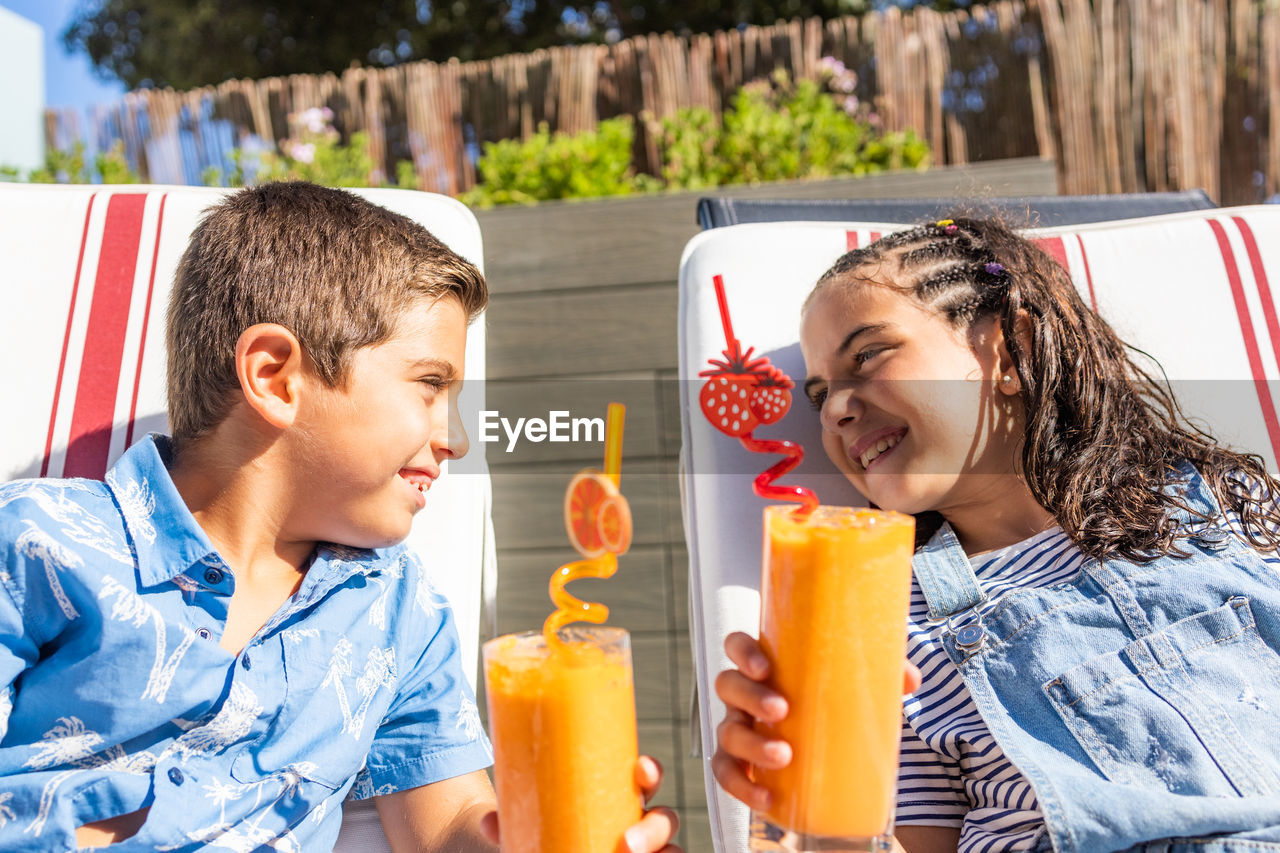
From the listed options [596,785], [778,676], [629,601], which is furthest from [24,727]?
[629,601]

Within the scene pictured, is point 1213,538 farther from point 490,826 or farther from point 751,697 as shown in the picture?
point 490,826

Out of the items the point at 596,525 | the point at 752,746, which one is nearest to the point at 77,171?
the point at 596,525

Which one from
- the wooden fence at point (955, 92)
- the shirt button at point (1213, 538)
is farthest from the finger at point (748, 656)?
the wooden fence at point (955, 92)

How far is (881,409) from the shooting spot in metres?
1.51

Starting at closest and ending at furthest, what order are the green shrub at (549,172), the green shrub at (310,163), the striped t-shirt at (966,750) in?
the striped t-shirt at (966,750) < the green shrub at (549,172) < the green shrub at (310,163)

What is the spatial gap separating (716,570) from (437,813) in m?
0.59

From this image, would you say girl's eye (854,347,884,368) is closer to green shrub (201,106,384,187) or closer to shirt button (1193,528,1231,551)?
shirt button (1193,528,1231,551)

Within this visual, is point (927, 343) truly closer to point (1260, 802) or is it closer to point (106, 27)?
point (1260, 802)

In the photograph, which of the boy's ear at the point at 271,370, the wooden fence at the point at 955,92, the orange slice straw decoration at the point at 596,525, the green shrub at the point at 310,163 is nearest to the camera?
the orange slice straw decoration at the point at 596,525

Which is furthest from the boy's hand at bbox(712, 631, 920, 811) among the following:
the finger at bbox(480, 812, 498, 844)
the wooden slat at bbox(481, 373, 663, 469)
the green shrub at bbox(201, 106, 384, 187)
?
the green shrub at bbox(201, 106, 384, 187)

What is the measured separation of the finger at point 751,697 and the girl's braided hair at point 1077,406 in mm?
681

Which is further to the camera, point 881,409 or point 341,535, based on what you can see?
point 881,409

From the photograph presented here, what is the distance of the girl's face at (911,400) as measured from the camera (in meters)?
1.50

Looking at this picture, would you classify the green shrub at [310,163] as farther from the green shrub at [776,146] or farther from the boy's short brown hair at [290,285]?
the boy's short brown hair at [290,285]
